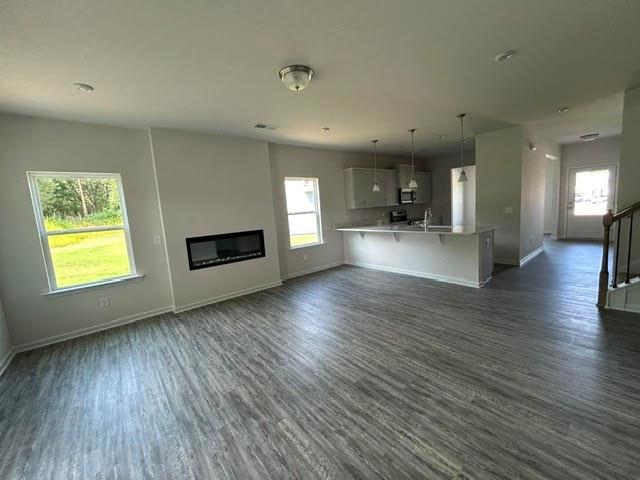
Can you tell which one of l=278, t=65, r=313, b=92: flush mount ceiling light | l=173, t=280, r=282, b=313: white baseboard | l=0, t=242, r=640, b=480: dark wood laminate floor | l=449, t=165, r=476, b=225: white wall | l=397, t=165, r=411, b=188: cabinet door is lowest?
l=0, t=242, r=640, b=480: dark wood laminate floor

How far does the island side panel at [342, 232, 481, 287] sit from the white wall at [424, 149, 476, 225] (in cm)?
373

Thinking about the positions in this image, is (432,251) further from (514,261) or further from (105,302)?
(105,302)

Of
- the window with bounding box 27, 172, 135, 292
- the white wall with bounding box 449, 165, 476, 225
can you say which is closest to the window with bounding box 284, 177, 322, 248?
the window with bounding box 27, 172, 135, 292

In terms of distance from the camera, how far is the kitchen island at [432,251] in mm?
4332

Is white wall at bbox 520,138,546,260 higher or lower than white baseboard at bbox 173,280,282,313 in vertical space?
higher

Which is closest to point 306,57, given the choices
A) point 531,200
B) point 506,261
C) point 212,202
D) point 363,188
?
point 212,202

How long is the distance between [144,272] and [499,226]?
6431 millimetres

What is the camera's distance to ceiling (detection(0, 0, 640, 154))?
1.68 metres

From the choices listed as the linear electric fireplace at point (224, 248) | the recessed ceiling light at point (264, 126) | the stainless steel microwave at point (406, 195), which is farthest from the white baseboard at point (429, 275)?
the recessed ceiling light at point (264, 126)

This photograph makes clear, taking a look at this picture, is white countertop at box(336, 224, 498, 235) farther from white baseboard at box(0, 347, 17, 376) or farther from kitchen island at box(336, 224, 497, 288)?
white baseboard at box(0, 347, 17, 376)

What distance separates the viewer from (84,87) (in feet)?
8.09

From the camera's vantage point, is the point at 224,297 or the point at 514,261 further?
the point at 514,261

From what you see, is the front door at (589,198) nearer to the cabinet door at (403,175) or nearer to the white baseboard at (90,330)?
the cabinet door at (403,175)

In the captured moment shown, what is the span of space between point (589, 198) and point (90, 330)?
446 inches
